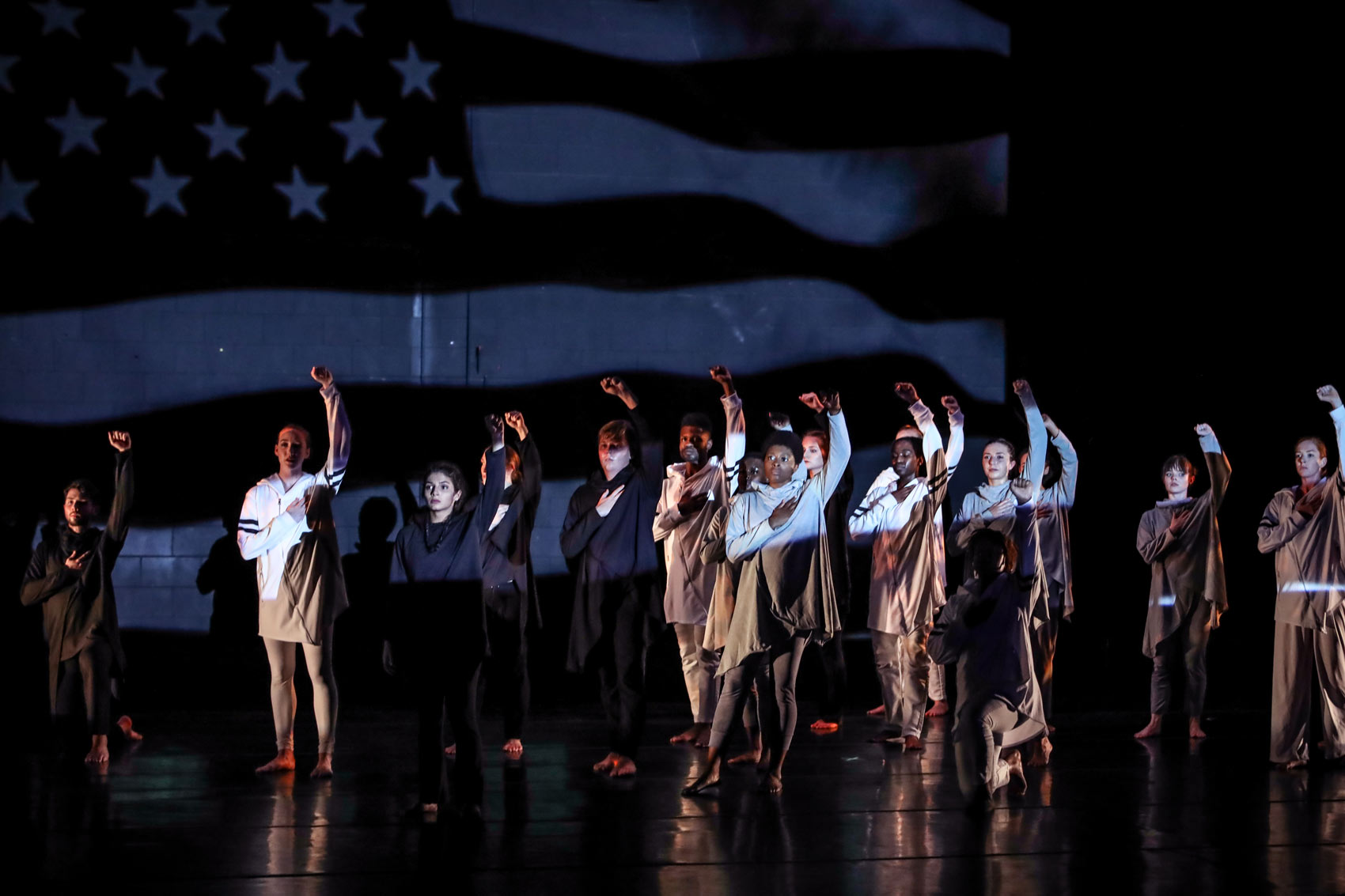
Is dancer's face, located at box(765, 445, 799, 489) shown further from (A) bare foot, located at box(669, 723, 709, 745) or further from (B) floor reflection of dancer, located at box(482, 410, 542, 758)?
(A) bare foot, located at box(669, 723, 709, 745)

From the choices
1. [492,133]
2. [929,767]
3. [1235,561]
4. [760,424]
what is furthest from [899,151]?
[929,767]

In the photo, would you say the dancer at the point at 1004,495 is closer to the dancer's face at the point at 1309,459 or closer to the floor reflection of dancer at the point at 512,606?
the dancer's face at the point at 1309,459

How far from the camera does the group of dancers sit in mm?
5594

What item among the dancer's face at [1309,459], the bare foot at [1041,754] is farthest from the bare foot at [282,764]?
the dancer's face at [1309,459]

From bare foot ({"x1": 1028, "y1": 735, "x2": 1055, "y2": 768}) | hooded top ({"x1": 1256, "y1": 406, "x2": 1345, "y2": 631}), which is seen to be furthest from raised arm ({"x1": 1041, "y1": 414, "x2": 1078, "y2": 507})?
bare foot ({"x1": 1028, "y1": 735, "x2": 1055, "y2": 768})

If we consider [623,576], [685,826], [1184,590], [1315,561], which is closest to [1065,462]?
[1184,590]

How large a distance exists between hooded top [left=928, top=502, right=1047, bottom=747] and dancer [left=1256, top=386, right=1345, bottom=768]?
6.32 ft

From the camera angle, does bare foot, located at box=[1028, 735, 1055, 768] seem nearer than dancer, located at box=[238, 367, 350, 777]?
No

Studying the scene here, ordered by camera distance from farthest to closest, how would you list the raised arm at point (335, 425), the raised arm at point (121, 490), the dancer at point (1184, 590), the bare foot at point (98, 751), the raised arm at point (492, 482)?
the dancer at point (1184, 590) → the raised arm at point (121, 490) → the bare foot at point (98, 751) → the raised arm at point (335, 425) → the raised arm at point (492, 482)

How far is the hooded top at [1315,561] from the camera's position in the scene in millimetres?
7176

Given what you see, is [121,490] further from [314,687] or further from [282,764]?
[282,764]

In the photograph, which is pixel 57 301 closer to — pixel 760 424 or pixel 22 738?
pixel 22 738

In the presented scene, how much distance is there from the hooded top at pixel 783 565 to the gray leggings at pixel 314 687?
1.92 meters

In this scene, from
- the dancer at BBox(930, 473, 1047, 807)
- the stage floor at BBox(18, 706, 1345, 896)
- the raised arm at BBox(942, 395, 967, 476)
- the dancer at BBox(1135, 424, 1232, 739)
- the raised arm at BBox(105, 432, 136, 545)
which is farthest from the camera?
the dancer at BBox(1135, 424, 1232, 739)
